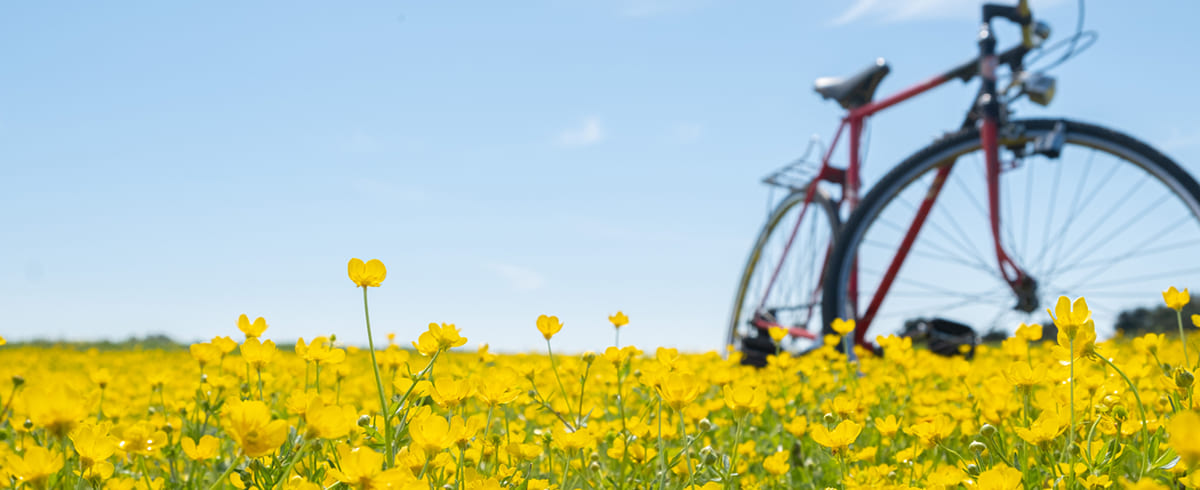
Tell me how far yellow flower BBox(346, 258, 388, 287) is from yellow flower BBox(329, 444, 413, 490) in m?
0.30

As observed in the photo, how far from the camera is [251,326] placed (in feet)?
4.63

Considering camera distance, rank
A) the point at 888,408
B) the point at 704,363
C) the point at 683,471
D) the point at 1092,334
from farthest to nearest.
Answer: the point at 704,363, the point at 888,408, the point at 683,471, the point at 1092,334

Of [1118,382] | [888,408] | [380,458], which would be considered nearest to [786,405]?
[888,408]

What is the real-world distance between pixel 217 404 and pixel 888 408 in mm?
1740

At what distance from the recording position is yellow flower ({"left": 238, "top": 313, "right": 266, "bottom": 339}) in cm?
141

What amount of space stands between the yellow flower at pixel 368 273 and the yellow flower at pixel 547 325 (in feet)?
1.69

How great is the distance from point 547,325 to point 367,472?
2.48ft

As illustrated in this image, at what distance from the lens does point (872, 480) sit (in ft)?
4.66

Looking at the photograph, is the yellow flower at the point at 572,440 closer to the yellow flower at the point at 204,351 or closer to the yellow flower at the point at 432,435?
the yellow flower at the point at 432,435

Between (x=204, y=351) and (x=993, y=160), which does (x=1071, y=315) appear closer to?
(x=204, y=351)

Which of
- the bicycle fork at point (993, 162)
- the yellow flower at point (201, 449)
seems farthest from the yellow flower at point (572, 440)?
the bicycle fork at point (993, 162)

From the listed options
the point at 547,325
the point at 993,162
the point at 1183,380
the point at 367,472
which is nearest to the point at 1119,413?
the point at 1183,380

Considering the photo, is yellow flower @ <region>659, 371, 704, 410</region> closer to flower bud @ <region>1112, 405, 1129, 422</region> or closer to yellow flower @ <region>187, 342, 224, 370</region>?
flower bud @ <region>1112, 405, 1129, 422</region>

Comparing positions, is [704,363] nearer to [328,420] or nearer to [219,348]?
[219,348]
